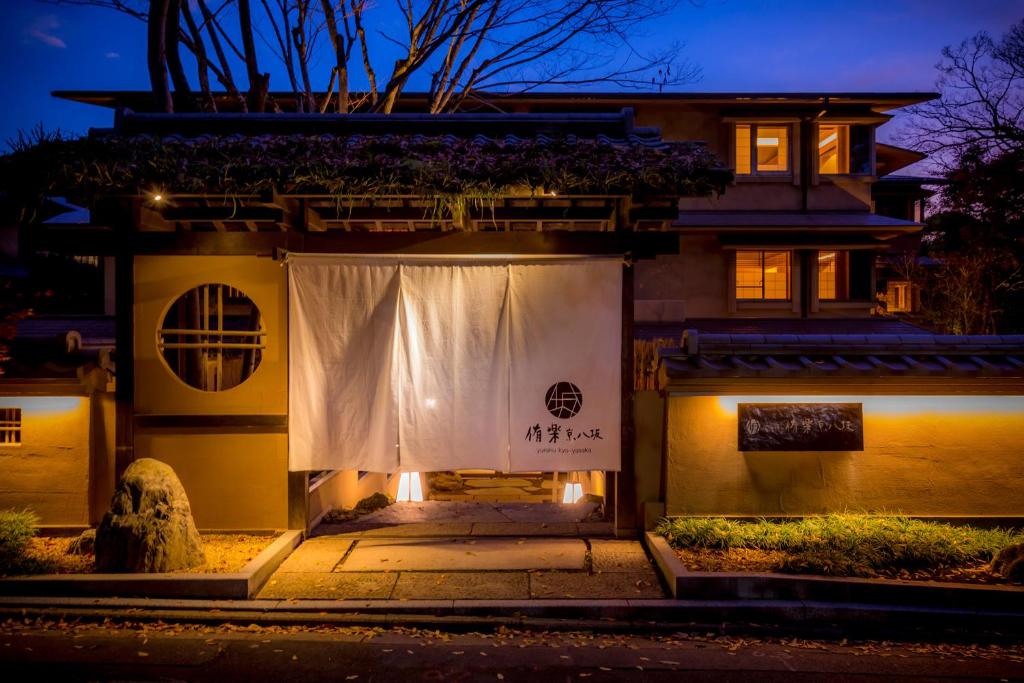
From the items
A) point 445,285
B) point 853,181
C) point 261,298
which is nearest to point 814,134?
point 853,181

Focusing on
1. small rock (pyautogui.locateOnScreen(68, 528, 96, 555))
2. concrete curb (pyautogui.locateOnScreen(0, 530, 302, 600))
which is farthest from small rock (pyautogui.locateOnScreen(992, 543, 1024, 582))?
small rock (pyautogui.locateOnScreen(68, 528, 96, 555))

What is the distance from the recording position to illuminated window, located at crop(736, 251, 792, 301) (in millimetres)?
20969

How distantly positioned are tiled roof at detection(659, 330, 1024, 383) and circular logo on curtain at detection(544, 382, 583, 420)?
121 centimetres

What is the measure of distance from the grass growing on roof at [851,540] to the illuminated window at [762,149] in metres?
15.1

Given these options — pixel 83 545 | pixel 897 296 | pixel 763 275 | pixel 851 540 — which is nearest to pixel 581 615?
pixel 851 540

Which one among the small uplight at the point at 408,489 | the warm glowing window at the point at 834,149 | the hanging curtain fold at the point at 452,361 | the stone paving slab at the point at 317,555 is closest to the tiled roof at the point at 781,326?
the warm glowing window at the point at 834,149

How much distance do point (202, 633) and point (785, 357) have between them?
23.8 feet

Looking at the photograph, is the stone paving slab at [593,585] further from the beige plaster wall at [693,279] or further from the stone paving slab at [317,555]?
the beige plaster wall at [693,279]

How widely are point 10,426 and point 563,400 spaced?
7088mm

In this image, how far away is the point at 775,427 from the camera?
8047mm

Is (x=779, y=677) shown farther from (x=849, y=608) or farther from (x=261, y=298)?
(x=261, y=298)

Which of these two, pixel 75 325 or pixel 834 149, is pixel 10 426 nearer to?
pixel 75 325

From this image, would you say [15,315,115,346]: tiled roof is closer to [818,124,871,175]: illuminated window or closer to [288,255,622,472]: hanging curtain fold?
[288,255,622,472]: hanging curtain fold

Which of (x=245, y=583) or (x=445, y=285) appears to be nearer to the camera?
(x=245, y=583)
